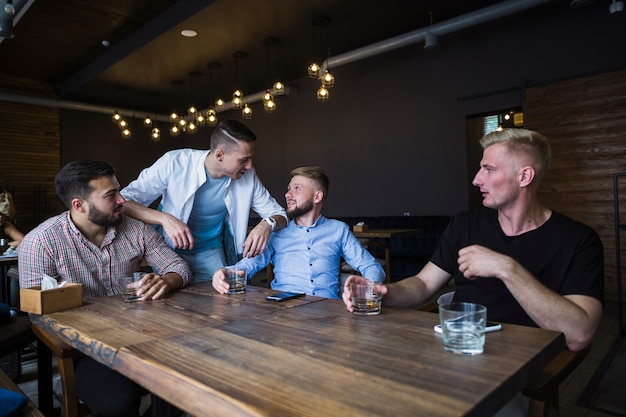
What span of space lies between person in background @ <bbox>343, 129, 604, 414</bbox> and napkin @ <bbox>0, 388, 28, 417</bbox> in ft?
3.34

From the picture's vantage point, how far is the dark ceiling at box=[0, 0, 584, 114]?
5301 millimetres

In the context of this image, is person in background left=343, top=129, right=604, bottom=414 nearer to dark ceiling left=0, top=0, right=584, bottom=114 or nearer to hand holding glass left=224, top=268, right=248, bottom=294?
hand holding glass left=224, top=268, right=248, bottom=294

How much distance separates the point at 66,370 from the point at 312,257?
122 centimetres

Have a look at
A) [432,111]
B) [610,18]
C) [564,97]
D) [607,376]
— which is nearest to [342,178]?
[432,111]

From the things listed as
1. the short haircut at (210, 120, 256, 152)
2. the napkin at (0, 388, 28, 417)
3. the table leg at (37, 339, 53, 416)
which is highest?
the short haircut at (210, 120, 256, 152)

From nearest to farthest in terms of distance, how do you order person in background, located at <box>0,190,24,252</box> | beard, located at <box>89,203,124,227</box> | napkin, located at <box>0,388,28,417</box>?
1. napkin, located at <box>0,388,28,417</box>
2. beard, located at <box>89,203,124,227</box>
3. person in background, located at <box>0,190,24,252</box>

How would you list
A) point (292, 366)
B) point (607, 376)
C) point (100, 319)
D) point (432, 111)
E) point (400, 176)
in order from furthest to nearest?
point (400, 176)
point (432, 111)
point (607, 376)
point (100, 319)
point (292, 366)

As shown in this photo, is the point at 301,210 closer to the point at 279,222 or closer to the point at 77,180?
the point at 279,222

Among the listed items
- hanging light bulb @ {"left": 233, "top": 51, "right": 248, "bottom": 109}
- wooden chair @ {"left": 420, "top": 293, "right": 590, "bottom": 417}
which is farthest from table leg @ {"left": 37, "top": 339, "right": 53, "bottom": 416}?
hanging light bulb @ {"left": 233, "top": 51, "right": 248, "bottom": 109}

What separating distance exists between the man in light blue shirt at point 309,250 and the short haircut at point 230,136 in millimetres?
356

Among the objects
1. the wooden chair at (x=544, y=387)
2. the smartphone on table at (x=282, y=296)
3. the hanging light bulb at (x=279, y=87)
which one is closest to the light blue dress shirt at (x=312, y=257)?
the smartphone on table at (x=282, y=296)

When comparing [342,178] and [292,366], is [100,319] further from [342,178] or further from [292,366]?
[342,178]

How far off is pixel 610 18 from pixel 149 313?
18.9 feet

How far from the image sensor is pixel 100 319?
1.39m
